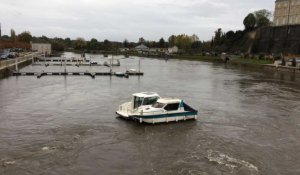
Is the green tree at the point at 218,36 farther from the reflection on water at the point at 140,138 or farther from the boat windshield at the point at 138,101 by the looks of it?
the boat windshield at the point at 138,101

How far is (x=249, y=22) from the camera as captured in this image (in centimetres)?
14938

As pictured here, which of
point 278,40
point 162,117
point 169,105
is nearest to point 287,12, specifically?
point 278,40

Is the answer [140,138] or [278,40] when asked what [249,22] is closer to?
[278,40]

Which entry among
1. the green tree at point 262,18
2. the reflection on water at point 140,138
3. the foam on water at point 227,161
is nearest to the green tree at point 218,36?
the green tree at point 262,18

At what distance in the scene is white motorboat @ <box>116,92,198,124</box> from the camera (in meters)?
27.8

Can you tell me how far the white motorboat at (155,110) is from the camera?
91.2 ft

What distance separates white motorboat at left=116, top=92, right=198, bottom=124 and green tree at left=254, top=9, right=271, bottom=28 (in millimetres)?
131438

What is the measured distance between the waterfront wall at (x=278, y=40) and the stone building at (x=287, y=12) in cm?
355

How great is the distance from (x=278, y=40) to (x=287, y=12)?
1015 centimetres

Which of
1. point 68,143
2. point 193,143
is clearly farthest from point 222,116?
point 68,143

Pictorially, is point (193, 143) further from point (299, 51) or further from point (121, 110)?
point (299, 51)

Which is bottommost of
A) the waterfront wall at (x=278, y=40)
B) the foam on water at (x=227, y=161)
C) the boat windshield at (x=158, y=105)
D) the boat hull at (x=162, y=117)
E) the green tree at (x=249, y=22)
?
the foam on water at (x=227, y=161)

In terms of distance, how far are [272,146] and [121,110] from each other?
13.1 metres

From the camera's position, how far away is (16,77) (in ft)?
202
